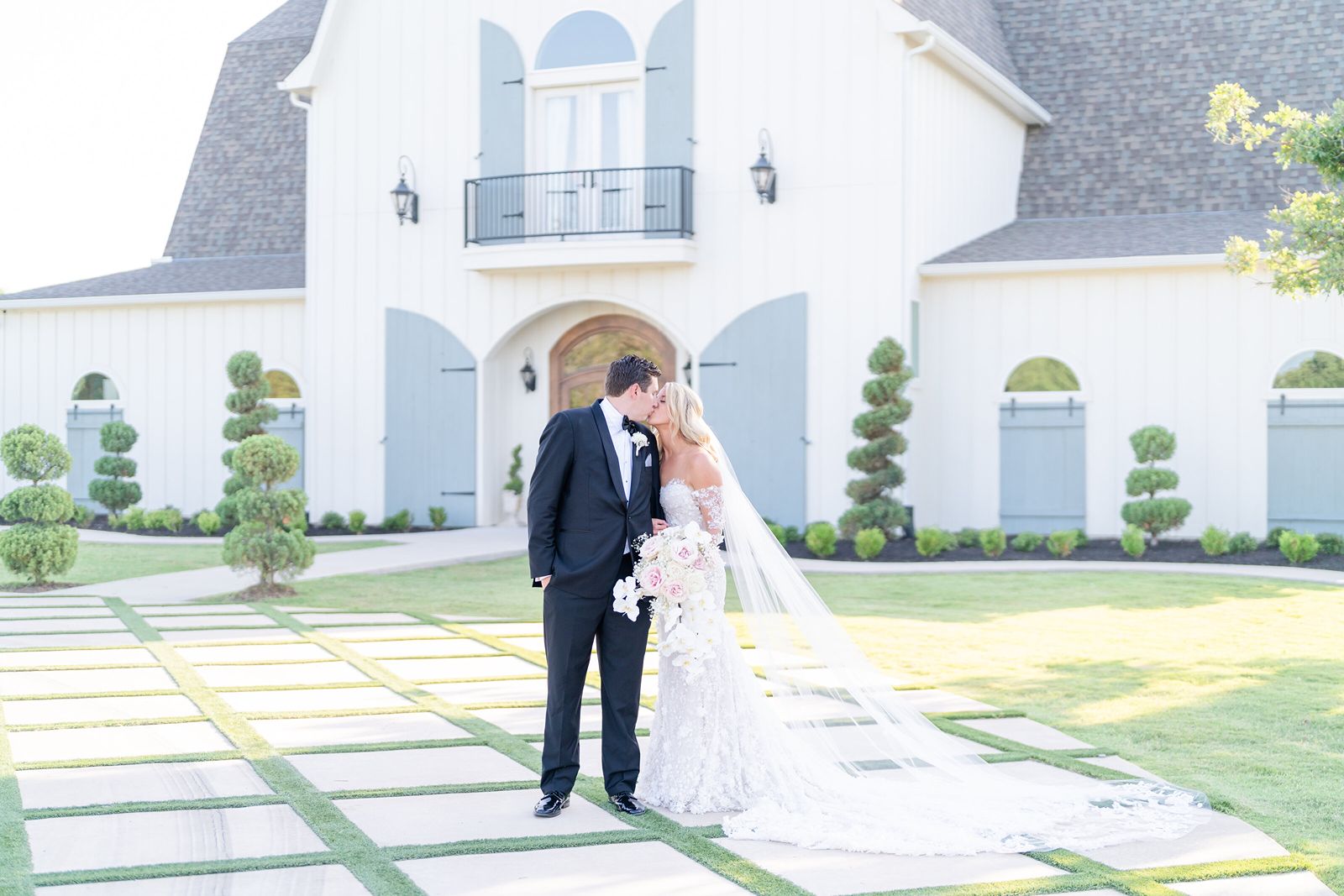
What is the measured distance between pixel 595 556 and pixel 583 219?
42.4 feet

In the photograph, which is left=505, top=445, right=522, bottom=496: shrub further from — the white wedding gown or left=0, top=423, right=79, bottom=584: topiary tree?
the white wedding gown

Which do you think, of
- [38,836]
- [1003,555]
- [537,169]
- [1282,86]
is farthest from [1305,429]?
[38,836]

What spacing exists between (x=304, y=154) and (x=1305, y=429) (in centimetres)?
1539

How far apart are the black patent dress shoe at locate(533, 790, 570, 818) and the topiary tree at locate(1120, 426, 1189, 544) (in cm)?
1219

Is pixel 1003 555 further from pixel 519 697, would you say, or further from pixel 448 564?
pixel 519 697

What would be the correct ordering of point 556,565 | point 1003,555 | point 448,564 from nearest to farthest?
point 556,565
point 448,564
point 1003,555

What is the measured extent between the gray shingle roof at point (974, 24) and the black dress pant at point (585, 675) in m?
13.1

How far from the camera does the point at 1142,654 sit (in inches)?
383

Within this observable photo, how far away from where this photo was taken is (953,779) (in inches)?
233

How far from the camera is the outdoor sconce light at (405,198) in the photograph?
1905 centimetres

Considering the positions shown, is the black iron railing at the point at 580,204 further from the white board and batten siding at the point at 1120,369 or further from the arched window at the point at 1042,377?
the arched window at the point at 1042,377

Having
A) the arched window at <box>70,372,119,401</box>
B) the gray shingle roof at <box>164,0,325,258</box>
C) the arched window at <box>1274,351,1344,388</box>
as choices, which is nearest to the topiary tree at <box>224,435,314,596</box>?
the arched window at <box>70,372,119,401</box>

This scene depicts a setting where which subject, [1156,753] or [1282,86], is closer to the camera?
[1156,753]

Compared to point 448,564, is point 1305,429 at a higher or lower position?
higher
